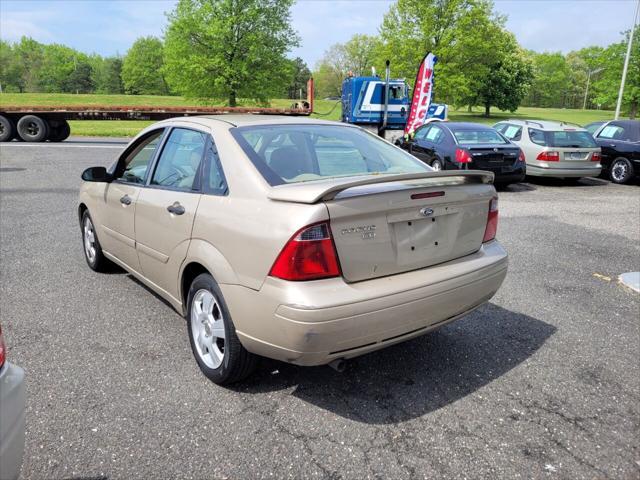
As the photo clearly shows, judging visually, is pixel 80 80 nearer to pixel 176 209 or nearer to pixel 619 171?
pixel 619 171

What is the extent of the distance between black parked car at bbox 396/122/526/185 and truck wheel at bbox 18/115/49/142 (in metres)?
16.6

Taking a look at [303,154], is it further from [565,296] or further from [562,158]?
[562,158]

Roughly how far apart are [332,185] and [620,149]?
13410mm

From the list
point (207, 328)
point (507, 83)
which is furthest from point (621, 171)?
point (507, 83)

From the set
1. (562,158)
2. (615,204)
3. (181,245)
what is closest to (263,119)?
(181,245)

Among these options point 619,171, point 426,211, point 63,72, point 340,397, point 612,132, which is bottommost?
point 340,397

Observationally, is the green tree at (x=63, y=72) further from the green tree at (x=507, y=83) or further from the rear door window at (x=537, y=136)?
the rear door window at (x=537, y=136)

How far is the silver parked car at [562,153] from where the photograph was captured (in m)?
12.1

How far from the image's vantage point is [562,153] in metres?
12.1

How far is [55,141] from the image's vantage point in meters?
21.5

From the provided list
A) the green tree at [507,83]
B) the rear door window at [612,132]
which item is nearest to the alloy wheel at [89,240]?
the rear door window at [612,132]

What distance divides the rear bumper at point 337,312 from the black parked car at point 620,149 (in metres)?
12.5

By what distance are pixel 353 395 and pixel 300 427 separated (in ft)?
1.48

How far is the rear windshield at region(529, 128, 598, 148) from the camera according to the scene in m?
12.2
